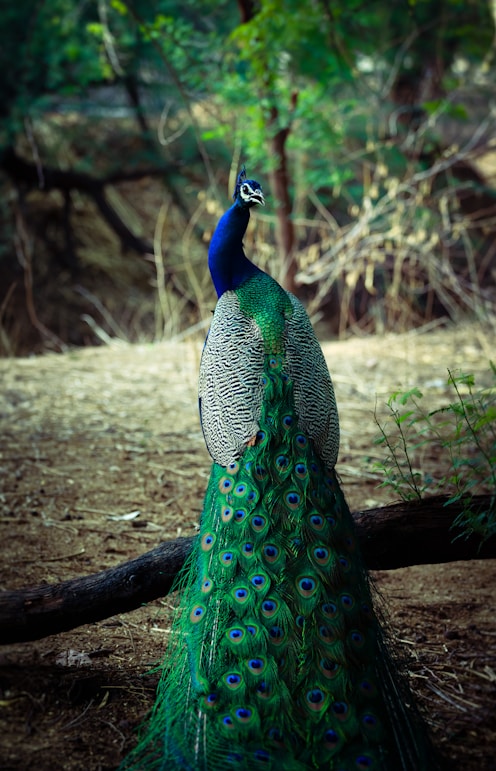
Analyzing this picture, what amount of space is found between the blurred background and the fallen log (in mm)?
4363

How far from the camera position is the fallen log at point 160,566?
253cm

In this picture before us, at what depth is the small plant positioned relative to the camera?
8.41ft

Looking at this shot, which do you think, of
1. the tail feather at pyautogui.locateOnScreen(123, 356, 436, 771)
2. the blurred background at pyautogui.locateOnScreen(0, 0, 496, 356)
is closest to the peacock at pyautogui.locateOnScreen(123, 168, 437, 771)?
the tail feather at pyautogui.locateOnScreen(123, 356, 436, 771)

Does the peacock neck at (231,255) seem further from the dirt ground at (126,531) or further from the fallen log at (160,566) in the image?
the dirt ground at (126,531)

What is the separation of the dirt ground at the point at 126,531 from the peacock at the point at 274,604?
1.05ft

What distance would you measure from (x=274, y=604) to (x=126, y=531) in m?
1.81

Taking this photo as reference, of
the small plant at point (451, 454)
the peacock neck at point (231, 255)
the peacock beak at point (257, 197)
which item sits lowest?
the small plant at point (451, 454)

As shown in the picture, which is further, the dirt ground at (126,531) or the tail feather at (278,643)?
the dirt ground at (126,531)

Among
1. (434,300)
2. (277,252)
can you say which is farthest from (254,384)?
(434,300)

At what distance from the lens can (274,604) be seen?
2172 mm

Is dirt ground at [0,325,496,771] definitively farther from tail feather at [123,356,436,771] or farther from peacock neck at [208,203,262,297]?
peacock neck at [208,203,262,297]

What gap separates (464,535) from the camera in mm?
2779

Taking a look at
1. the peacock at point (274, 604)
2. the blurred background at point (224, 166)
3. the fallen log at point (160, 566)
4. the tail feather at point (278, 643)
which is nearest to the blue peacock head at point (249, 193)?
the peacock at point (274, 604)

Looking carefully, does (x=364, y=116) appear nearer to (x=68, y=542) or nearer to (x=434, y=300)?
(x=434, y=300)
